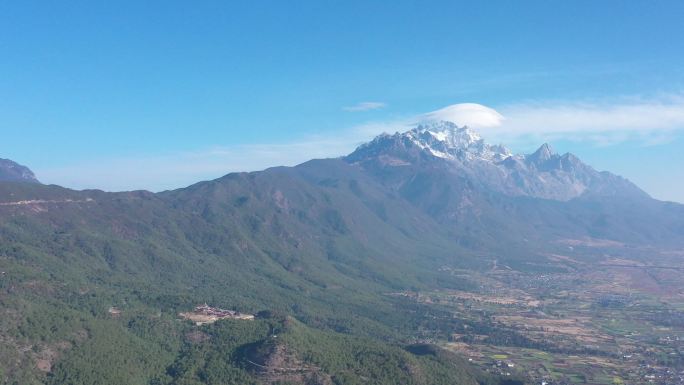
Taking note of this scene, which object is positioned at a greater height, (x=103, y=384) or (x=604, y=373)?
(x=103, y=384)

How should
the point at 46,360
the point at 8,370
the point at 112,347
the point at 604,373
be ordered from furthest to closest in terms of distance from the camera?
1. the point at 604,373
2. the point at 112,347
3. the point at 46,360
4. the point at 8,370

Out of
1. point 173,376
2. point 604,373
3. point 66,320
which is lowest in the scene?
point 604,373

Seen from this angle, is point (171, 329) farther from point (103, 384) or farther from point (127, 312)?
point (103, 384)

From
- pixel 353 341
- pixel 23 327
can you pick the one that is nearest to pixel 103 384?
pixel 23 327

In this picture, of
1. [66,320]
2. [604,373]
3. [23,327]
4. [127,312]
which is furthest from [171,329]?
[604,373]

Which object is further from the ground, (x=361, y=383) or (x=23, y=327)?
(x=23, y=327)

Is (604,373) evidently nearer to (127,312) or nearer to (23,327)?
(127,312)

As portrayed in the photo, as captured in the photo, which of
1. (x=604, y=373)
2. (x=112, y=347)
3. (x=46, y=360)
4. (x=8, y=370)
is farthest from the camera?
(x=604, y=373)

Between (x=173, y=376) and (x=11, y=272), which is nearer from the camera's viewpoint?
(x=173, y=376)

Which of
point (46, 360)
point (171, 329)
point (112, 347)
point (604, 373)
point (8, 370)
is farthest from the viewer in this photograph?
point (604, 373)
